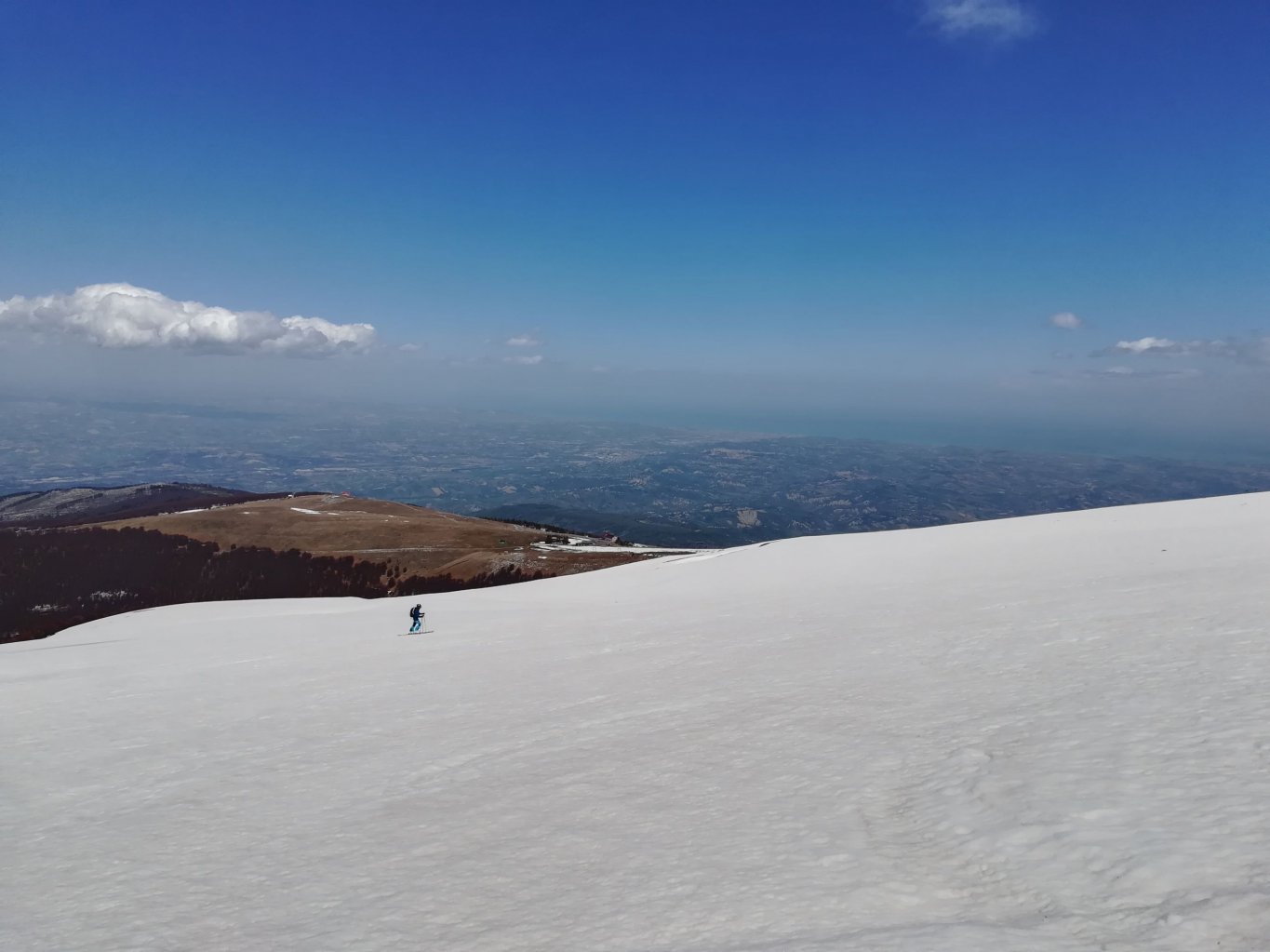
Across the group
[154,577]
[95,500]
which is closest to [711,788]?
[154,577]

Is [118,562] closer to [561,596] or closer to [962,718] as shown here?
[561,596]

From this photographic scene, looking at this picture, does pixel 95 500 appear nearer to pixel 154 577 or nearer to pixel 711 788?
pixel 154 577

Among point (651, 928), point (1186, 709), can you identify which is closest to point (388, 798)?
point (651, 928)

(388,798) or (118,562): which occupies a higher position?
(388,798)

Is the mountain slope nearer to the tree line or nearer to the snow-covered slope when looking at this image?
the tree line

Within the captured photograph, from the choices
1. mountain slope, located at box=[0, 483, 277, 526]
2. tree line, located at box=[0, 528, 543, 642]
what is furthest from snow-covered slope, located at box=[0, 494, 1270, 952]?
mountain slope, located at box=[0, 483, 277, 526]

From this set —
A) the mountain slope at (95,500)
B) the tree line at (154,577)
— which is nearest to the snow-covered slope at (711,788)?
the tree line at (154,577)

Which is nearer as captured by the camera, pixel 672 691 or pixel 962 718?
pixel 962 718
